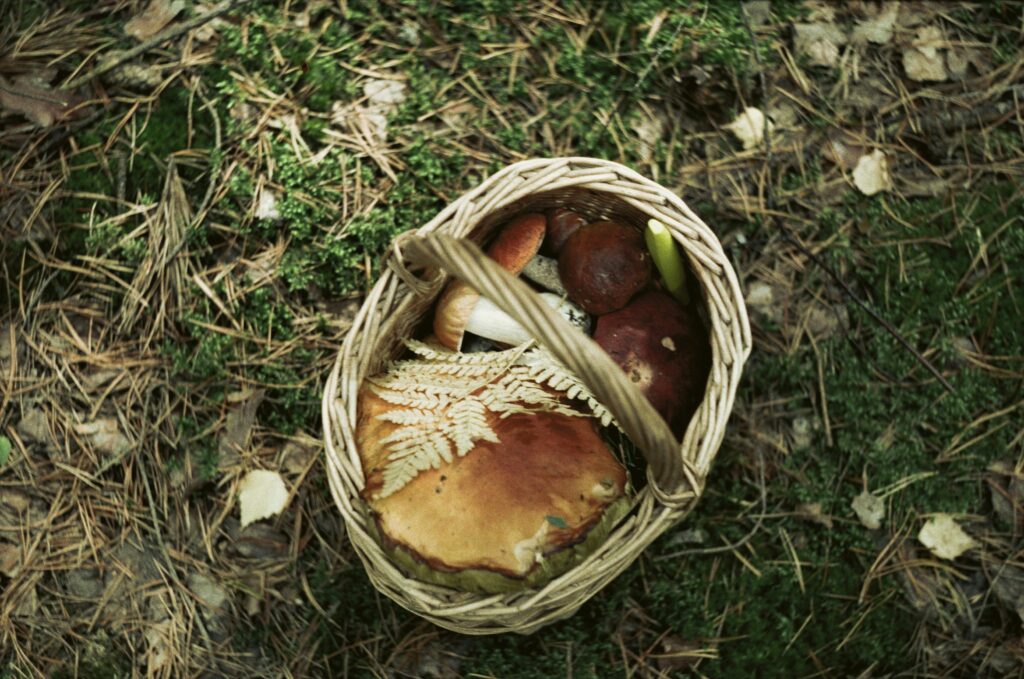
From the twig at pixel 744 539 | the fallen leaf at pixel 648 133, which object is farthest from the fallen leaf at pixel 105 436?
the fallen leaf at pixel 648 133

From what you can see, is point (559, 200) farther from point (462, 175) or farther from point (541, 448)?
point (541, 448)

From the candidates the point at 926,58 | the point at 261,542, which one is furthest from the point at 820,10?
the point at 261,542

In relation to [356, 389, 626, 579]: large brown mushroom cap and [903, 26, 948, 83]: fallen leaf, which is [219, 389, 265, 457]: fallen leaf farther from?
[903, 26, 948, 83]: fallen leaf

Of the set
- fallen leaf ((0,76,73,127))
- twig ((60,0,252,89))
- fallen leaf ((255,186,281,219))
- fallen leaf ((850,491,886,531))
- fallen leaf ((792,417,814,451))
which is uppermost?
twig ((60,0,252,89))

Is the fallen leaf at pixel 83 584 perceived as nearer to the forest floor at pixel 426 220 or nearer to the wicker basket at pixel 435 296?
the forest floor at pixel 426 220

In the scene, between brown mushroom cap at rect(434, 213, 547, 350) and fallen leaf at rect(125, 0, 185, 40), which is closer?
brown mushroom cap at rect(434, 213, 547, 350)

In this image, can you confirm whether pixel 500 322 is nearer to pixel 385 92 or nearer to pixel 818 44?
pixel 385 92

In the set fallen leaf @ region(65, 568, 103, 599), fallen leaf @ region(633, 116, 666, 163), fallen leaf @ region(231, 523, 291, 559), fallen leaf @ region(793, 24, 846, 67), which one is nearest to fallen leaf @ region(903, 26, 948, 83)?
fallen leaf @ region(793, 24, 846, 67)
